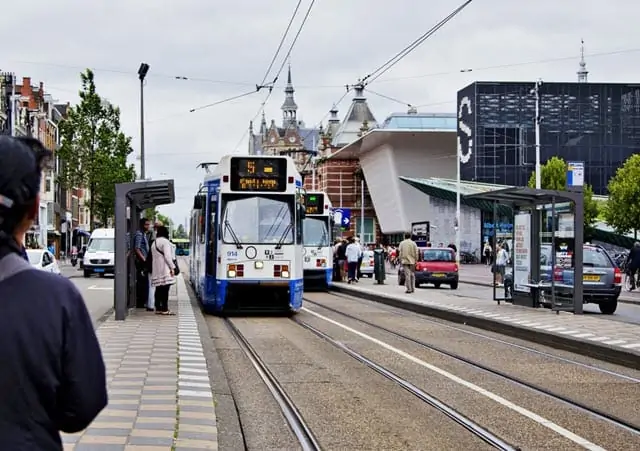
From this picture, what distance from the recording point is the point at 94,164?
67.6 m

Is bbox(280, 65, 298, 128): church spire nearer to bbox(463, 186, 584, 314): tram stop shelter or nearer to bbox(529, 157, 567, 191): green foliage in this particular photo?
bbox(529, 157, 567, 191): green foliage

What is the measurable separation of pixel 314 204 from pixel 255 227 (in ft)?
47.5

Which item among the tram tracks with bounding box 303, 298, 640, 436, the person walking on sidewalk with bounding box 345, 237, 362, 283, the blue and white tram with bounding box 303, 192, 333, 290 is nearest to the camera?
the tram tracks with bounding box 303, 298, 640, 436

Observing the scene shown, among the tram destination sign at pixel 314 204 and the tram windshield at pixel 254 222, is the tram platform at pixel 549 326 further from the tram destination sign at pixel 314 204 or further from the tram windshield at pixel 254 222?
the tram destination sign at pixel 314 204

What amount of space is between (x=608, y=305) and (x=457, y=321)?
18.4 ft

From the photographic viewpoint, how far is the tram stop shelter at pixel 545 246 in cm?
1998

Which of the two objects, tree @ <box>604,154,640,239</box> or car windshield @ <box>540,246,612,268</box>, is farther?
tree @ <box>604,154,640,239</box>

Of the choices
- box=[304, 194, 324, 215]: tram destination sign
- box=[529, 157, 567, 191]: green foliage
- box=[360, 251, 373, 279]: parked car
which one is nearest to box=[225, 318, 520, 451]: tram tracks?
box=[304, 194, 324, 215]: tram destination sign

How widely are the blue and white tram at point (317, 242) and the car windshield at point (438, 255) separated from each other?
5163mm

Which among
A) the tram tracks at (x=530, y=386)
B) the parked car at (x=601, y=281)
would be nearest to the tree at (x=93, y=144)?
the parked car at (x=601, y=281)

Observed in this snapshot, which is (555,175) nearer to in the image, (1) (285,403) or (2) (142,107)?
(2) (142,107)

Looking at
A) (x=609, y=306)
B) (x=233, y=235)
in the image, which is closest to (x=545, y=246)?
(x=609, y=306)

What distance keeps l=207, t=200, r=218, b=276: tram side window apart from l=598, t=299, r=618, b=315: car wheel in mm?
9902

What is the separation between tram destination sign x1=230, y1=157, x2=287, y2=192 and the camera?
20422mm
